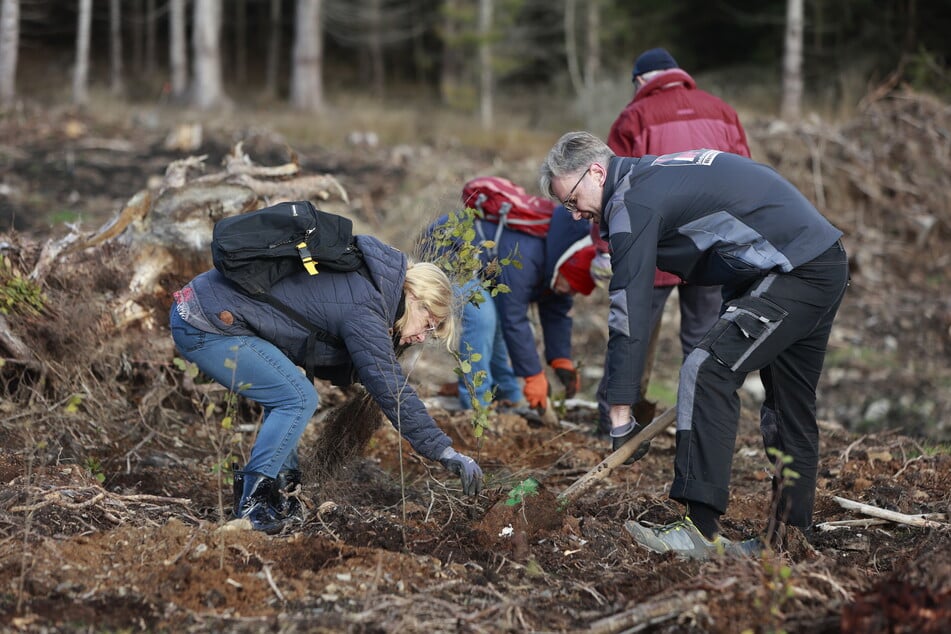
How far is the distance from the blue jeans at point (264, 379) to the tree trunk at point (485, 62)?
18911 mm

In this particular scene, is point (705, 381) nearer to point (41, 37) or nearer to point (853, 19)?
point (853, 19)

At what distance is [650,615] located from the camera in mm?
3127

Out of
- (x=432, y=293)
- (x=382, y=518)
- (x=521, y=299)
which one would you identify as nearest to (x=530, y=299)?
(x=521, y=299)

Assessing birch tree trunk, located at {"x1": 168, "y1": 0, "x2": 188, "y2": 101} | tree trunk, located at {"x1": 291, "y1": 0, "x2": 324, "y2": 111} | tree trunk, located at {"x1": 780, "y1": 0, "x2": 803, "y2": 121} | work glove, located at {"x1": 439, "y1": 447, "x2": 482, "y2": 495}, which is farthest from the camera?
birch tree trunk, located at {"x1": 168, "y1": 0, "x2": 188, "y2": 101}

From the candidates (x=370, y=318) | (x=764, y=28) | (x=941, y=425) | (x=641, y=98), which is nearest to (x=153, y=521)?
(x=370, y=318)

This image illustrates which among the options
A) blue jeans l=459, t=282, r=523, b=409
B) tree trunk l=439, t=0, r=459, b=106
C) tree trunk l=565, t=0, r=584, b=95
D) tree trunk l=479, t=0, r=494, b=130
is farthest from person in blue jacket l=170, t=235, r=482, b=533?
tree trunk l=565, t=0, r=584, b=95

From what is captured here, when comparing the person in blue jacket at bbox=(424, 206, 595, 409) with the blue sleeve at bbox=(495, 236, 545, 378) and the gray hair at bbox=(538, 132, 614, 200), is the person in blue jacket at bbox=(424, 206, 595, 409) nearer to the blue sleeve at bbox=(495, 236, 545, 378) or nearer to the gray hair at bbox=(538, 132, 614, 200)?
the blue sleeve at bbox=(495, 236, 545, 378)

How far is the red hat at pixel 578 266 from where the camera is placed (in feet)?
17.8

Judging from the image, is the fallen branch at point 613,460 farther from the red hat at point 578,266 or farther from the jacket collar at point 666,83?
the jacket collar at point 666,83

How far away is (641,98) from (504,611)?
335 centimetres

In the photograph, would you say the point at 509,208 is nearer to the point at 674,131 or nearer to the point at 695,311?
the point at 674,131

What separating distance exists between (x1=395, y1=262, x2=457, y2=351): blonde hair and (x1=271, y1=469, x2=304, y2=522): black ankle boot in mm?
858

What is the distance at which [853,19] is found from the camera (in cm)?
2106

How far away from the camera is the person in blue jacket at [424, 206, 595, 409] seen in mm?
5488
